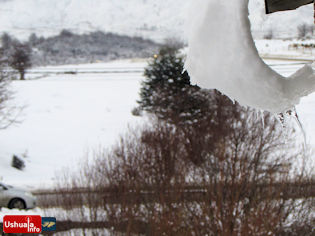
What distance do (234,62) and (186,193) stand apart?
7.82 meters

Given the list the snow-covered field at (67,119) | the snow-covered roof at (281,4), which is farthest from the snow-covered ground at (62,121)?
the snow-covered roof at (281,4)

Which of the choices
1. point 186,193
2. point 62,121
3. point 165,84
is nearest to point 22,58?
point 62,121

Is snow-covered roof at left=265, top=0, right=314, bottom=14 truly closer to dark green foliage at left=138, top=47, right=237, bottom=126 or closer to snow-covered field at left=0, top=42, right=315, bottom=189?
snow-covered field at left=0, top=42, right=315, bottom=189

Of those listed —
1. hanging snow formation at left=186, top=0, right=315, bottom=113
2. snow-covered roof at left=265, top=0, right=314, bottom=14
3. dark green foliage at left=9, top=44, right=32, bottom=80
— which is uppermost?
dark green foliage at left=9, top=44, right=32, bottom=80

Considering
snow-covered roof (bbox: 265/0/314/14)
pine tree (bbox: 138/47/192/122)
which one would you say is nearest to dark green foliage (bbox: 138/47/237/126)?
pine tree (bbox: 138/47/192/122)

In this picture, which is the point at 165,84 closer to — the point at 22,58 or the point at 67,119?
the point at 67,119

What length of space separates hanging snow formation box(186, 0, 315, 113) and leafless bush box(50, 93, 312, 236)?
570 centimetres

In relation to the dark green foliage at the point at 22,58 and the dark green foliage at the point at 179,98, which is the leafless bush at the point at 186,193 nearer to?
the dark green foliage at the point at 179,98

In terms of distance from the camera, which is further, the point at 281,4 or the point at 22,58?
the point at 22,58

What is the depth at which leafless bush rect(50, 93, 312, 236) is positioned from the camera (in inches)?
309

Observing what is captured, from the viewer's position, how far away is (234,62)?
5.20 feet

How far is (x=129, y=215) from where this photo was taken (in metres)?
8.34

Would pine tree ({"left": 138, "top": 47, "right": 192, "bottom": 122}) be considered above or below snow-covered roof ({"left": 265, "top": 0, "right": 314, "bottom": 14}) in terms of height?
above

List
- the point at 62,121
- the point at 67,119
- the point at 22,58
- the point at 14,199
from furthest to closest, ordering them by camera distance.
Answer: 1. the point at 22,58
2. the point at 67,119
3. the point at 62,121
4. the point at 14,199
